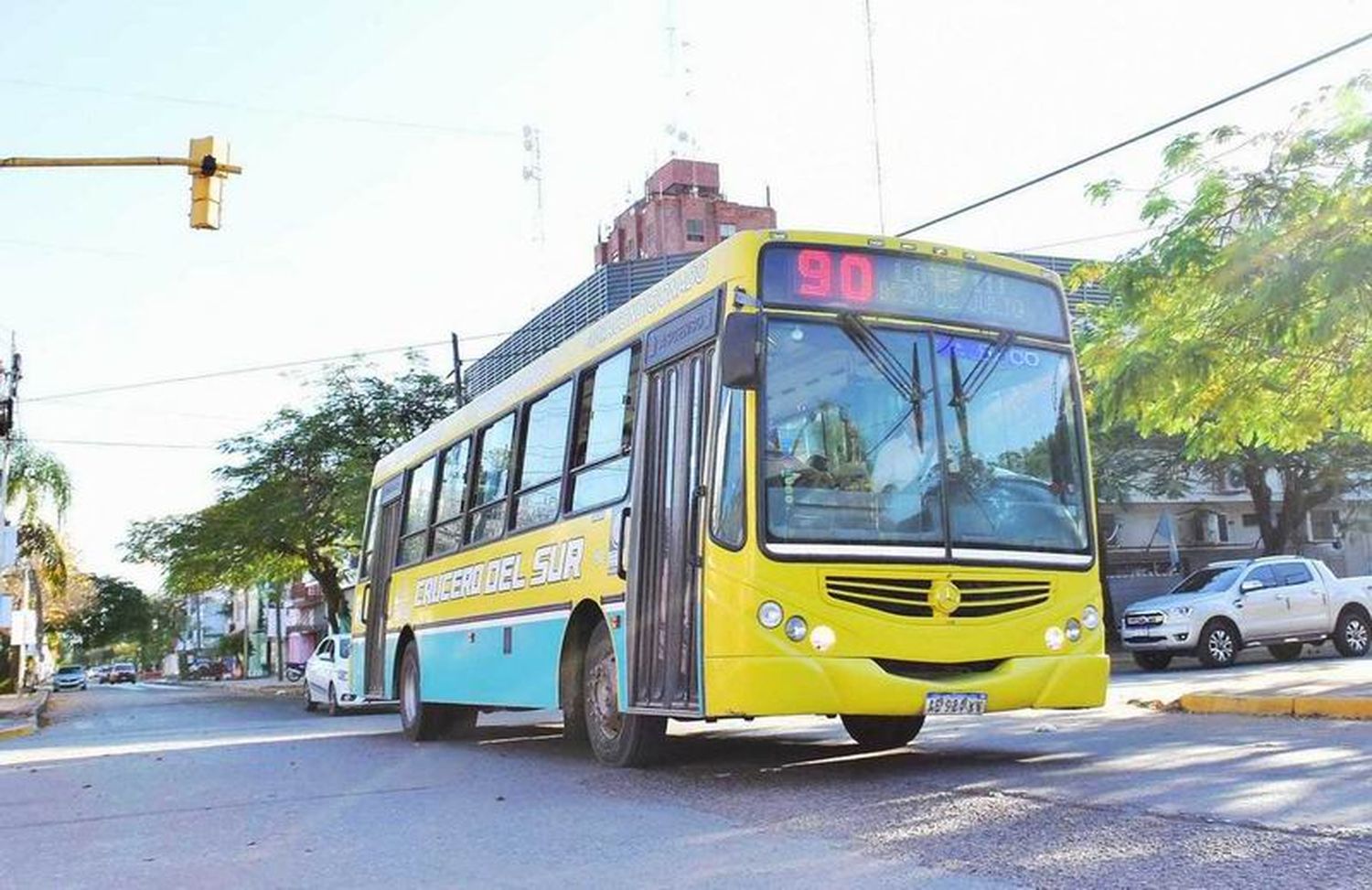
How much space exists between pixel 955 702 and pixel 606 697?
266 cm

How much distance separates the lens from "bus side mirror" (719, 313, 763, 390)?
24.1 ft

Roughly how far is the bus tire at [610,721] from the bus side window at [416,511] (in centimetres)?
493

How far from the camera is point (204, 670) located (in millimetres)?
98875

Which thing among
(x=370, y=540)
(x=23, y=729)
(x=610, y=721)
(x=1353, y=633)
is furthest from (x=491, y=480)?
(x=1353, y=633)

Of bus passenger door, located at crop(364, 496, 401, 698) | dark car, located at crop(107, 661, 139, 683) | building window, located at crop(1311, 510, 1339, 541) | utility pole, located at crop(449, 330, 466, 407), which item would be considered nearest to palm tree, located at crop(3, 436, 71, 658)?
utility pole, located at crop(449, 330, 466, 407)

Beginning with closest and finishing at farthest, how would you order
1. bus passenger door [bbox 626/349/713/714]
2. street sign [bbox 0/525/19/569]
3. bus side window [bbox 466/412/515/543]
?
bus passenger door [bbox 626/349/713/714] < bus side window [bbox 466/412/515/543] < street sign [bbox 0/525/19/569]

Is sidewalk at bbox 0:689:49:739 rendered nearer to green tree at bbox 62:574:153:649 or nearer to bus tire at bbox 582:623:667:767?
bus tire at bbox 582:623:667:767

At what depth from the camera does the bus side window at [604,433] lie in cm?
916

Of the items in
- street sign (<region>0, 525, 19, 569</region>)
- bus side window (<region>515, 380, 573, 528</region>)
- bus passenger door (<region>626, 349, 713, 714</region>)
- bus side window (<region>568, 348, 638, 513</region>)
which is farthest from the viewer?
street sign (<region>0, 525, 19, 569</region>)

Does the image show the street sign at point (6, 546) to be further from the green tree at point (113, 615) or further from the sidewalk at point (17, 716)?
the green tree at point (113, 615)

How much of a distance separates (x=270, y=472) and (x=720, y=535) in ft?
95.1

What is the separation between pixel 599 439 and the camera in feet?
31.6

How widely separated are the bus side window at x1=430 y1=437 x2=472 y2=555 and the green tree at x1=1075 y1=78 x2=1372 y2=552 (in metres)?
6.60

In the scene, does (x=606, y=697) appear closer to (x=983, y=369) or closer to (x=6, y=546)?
(x=983, y=369)
